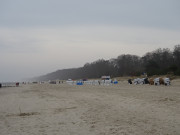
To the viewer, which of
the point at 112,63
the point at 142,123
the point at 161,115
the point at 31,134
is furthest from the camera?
the point at 112,63

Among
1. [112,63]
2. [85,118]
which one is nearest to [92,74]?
[112,63]

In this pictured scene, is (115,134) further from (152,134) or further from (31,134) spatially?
(31,134)

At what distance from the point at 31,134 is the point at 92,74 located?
359ft

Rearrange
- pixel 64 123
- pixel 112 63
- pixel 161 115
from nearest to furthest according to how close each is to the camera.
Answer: pixel 64 123
pixel 161 115
pixel 112 63

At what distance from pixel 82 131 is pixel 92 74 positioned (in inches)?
4298

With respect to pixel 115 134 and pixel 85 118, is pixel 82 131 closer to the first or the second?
pixel 115 134

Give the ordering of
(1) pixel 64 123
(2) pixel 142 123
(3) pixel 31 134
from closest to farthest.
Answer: (3) pixel 31 134, (2) pixel 142 123, (1) pixel 64 123

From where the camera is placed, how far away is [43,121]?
7.01m

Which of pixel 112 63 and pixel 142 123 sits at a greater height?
pixel 112 63

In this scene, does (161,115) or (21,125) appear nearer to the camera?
(21,125)

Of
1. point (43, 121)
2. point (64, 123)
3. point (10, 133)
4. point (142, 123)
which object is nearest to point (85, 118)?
point (64, 123)

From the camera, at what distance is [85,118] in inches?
287

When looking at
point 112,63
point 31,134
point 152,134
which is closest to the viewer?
point 152,134

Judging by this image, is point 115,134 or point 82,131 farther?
point 82,131
